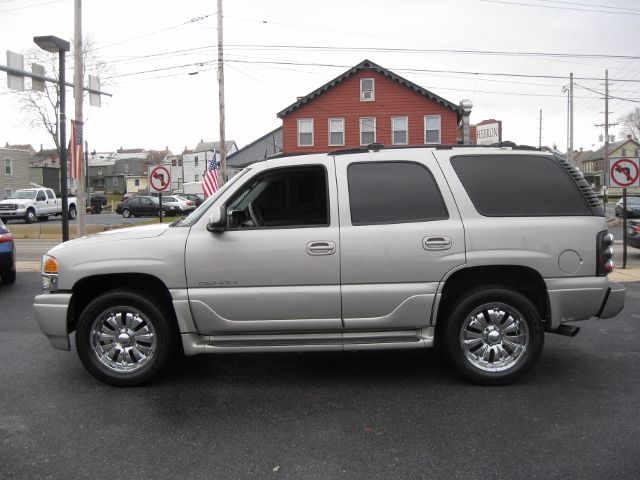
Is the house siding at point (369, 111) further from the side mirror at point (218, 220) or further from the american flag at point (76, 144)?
the side mirror at point (218, 220)

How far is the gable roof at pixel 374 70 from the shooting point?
33.9 meters

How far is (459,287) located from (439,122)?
31.3 m

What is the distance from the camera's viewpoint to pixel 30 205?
30.6 meters

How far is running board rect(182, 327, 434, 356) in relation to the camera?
174 inches

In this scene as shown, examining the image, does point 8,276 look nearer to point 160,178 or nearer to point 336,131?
point 160,178

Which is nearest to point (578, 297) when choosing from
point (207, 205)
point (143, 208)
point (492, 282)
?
point (492, 282)

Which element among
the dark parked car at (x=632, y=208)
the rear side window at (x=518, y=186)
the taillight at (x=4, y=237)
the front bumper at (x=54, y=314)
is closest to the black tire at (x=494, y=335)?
the rear side window at (x=518, y=186)

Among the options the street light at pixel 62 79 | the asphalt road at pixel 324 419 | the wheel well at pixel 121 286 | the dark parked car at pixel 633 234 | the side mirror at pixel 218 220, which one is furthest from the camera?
the dark parked car at pixel 633 234

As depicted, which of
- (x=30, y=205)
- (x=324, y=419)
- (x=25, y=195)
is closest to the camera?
(x=324, y=419)

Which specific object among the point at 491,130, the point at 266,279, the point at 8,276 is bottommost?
the point at 8,276

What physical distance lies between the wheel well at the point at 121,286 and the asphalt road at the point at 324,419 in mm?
637

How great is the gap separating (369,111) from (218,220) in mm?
31573

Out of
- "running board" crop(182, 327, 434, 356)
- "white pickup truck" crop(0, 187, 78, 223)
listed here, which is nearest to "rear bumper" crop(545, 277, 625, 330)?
"running board" crop(182, 327, 434, 356)

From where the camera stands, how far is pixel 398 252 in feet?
14.2
